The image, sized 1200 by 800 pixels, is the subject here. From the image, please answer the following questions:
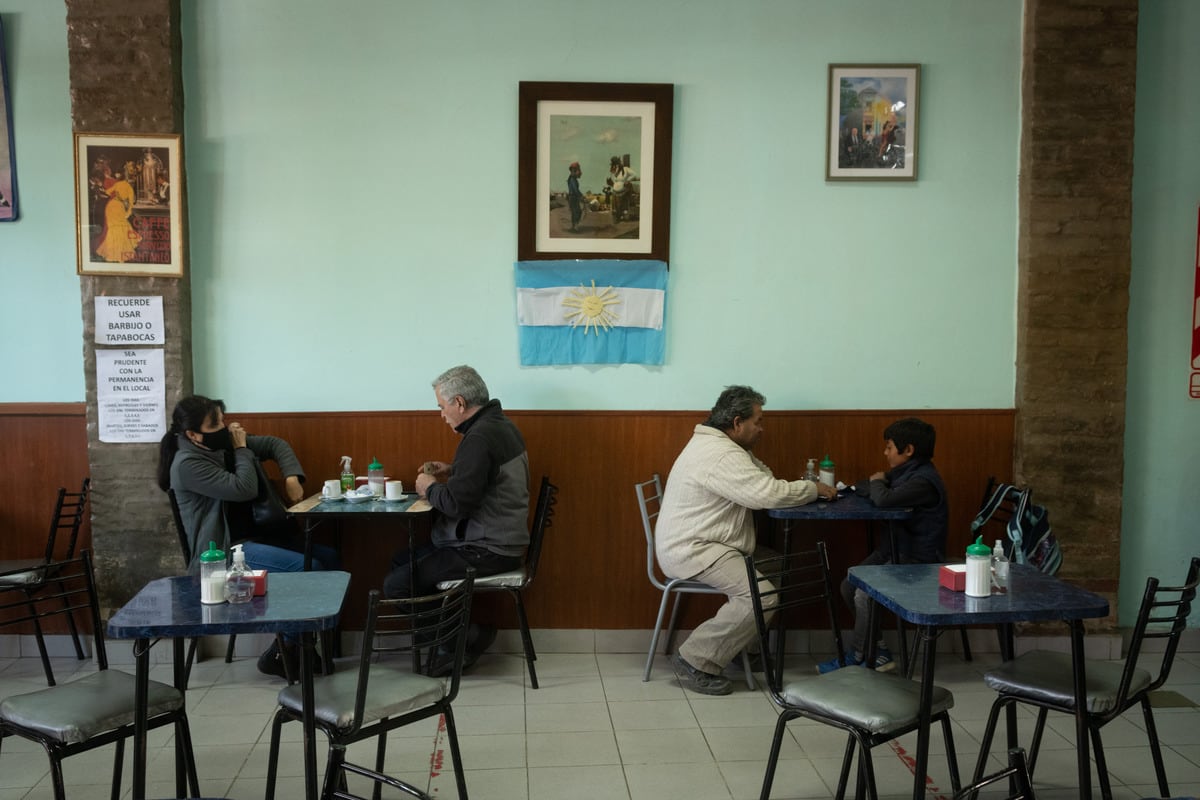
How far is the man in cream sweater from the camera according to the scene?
4.29 m

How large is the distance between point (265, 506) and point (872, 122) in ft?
11.2

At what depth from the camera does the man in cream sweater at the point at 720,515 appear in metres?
4.29

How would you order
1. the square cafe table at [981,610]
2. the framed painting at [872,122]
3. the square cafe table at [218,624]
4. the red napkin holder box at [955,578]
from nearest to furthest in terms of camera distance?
the square cafe table at [218,624] < the square cafe table at [981,610] < the red napkin holder box at [955,578] < the framed painting at [872,122]

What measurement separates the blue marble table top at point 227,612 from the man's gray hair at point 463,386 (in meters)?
1.44

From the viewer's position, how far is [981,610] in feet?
9.46

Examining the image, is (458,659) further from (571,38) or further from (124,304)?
(571,38)

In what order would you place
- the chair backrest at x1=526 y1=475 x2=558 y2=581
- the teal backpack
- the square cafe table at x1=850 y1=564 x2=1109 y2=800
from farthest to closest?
the chair backrest at x1=526 y1=475 x2=558 y2=581
the teal backpack
the square cafe table at x1=850 y1=564 x2=1109 y2=800

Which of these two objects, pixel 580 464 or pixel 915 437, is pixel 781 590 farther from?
pixel 580 464

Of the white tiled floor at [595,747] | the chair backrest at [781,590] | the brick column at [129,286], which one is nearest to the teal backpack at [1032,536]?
the white tiled floor at [595,747]

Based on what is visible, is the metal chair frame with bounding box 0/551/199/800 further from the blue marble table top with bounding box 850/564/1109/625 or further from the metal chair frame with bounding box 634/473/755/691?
the blue marble table top with bounding box 850/564/1109/625

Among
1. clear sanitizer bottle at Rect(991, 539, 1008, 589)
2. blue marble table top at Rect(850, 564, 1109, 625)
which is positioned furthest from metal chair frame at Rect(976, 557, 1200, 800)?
clear sanitizer bottle at Rect(991, 539, 1008, 589)

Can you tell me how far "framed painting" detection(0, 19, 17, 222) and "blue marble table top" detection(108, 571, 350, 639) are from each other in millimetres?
2642

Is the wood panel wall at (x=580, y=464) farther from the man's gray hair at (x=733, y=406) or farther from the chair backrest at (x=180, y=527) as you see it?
the chair backrest at (x=180, y=527)

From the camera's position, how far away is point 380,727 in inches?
113
